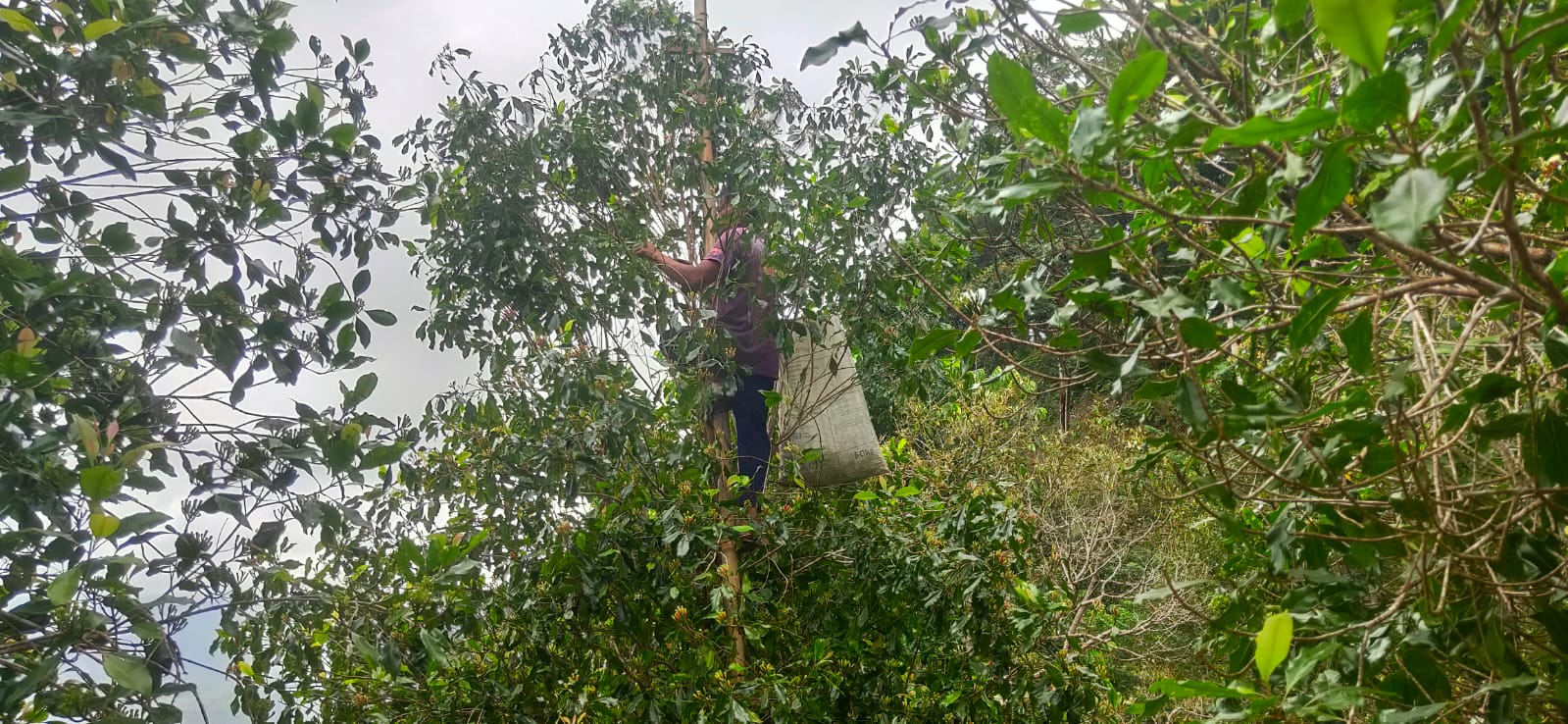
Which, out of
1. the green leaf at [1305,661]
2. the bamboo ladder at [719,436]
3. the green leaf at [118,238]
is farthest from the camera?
the bamboo ladder at [719,436]

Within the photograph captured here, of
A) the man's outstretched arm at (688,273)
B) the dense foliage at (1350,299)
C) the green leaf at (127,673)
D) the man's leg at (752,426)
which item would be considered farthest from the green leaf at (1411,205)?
the man's leg at (752,426)

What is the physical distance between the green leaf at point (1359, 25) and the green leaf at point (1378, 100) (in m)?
0.05

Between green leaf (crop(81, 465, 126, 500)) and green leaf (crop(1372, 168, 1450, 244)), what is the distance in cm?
116

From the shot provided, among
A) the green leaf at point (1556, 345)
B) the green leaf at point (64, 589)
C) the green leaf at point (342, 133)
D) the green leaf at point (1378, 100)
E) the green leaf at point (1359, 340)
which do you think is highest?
the green leaf at point (342, 133)

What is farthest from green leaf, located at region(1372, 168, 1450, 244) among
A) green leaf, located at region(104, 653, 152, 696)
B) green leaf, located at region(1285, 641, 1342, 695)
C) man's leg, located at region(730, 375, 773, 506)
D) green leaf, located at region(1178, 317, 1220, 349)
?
man's leg, located at region(730, 375, 773, 506)

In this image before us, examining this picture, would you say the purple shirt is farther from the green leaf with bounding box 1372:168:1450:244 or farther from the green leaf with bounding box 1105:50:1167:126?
the green leaf with bounding box 1372:168:1450:244

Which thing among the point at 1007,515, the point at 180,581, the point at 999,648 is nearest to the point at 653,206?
the point at 1007,515

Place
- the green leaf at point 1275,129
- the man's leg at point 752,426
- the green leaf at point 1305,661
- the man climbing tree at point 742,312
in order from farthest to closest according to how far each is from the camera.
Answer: the man's leg at point 752,426, the man climbing tree at point 742,312, the green leaf at point 1305,661, the green leaf at point 1275,129

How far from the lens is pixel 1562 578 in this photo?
1.01 m

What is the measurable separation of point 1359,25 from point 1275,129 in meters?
0.12

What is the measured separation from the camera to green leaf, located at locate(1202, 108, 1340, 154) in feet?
2.19

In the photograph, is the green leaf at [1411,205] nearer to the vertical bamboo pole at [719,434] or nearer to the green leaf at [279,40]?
the green leaf at [279,40]

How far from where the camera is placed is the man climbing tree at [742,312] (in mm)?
2428

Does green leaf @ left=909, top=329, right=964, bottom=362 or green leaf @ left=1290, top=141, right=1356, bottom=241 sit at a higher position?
green leaf @ left=909, top=329, right=964, bottom=362
